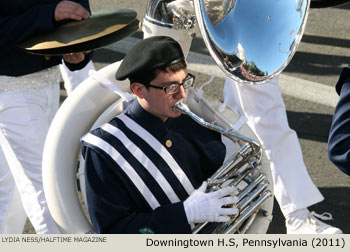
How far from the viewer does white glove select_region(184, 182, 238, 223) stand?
248cm

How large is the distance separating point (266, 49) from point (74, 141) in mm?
824

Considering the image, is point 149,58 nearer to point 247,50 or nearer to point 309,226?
point 247,50

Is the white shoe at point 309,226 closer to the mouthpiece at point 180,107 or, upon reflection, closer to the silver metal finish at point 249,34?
the silver metal finish at point 249,34

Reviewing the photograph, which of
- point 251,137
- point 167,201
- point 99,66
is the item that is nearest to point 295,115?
point 99,66

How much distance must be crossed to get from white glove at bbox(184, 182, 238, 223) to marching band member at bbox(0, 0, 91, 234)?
3.17 feet

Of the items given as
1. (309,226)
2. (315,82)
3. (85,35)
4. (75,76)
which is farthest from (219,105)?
(315,82)

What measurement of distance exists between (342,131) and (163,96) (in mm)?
642

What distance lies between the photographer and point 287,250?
2471 millimetres

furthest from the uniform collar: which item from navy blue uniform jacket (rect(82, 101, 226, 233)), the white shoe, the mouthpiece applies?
the white shoe

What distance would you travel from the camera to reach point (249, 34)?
8.45 ft

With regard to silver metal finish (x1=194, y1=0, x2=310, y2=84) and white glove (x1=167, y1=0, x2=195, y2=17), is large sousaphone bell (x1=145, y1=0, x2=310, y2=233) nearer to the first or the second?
silver metal finish (x1=194, y1=0, x2=310, y2=84)

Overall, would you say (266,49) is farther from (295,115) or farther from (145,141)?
(295,115)

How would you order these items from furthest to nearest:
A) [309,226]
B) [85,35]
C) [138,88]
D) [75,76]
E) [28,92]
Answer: [75,76] → [309,226] → [28,92] → [85,35] → [138,88]

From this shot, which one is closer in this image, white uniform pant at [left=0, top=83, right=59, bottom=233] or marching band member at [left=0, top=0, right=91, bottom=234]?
marching band member at [left=0, top=0, right=91, bottom=234]
